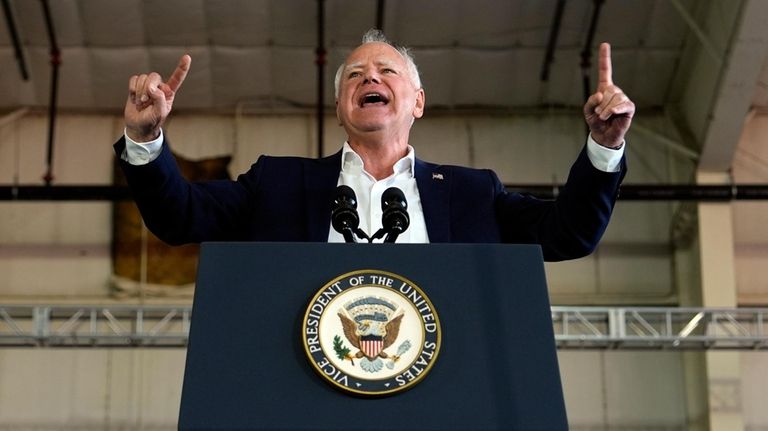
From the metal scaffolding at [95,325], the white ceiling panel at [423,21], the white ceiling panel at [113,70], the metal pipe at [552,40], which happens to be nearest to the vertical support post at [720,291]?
the metal pipe at [552,40]

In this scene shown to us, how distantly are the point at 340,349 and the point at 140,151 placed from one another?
2.02 feet

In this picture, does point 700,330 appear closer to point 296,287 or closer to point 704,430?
point 704,430

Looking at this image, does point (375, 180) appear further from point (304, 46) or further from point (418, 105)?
point (304, 46)

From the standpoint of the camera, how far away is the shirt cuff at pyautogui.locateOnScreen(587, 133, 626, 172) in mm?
2227

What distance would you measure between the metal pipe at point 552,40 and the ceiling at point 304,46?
8 centimetres

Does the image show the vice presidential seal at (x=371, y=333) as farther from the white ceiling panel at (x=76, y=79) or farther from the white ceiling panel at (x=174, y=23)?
the white ceiling panel at (x=76, y=79)

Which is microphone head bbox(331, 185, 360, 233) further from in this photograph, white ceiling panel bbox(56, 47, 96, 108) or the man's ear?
white ceiling panel bbox(56, 47, 96, 108)

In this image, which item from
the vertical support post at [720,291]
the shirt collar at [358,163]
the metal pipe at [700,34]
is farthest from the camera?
the vertical support post at [720,291]

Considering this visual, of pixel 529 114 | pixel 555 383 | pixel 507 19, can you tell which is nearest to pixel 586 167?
pixel 555 383

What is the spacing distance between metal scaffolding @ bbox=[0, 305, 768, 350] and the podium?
6802 mm

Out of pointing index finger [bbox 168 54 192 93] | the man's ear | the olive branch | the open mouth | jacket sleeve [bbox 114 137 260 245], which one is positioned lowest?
the olive branch

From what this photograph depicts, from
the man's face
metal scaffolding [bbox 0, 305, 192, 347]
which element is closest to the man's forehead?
the man's face

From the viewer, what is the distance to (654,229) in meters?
10.0

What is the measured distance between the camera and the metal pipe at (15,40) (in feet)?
29.6
